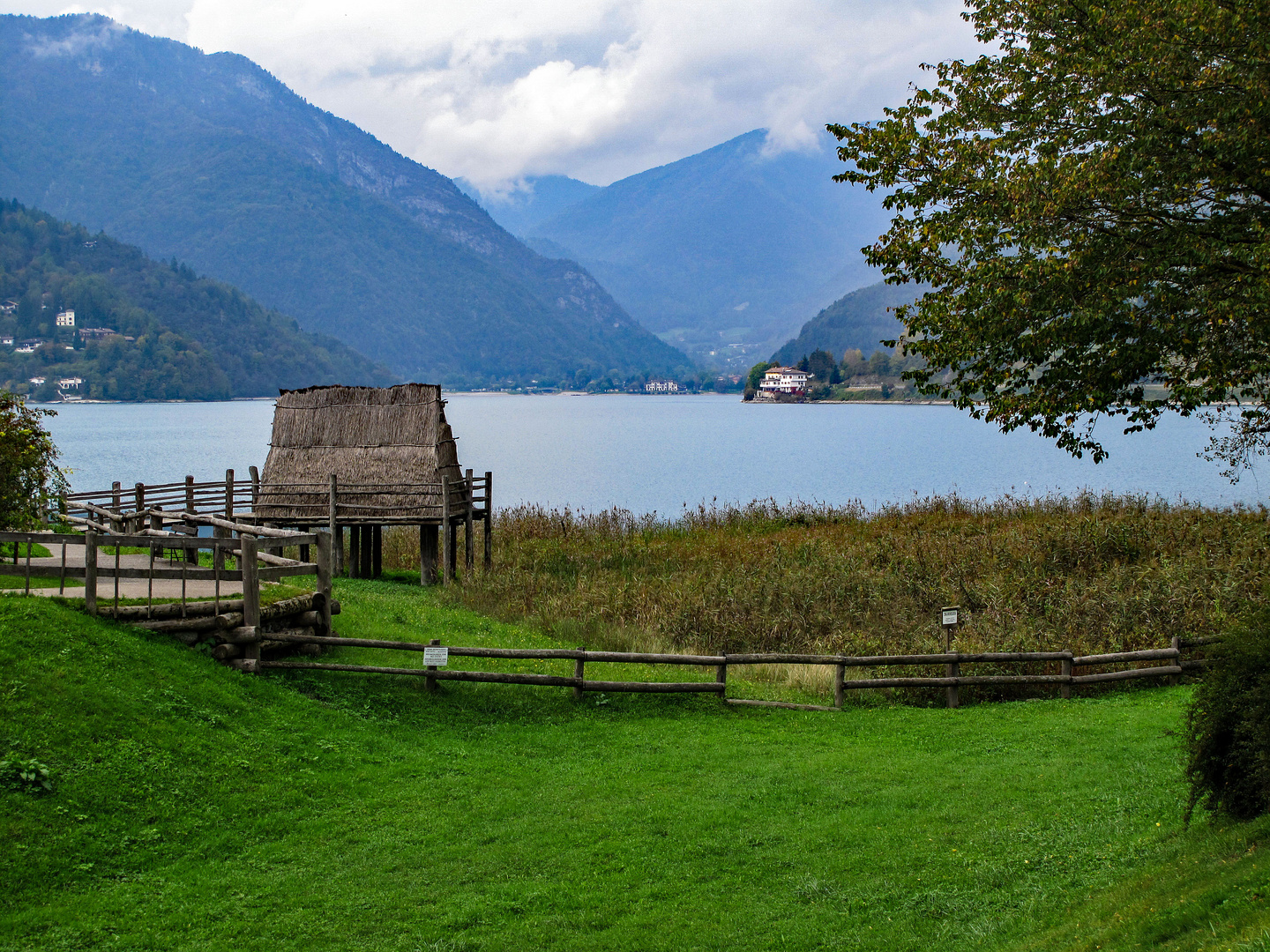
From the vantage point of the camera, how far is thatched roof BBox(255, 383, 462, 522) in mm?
23000

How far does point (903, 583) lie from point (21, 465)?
15.4m

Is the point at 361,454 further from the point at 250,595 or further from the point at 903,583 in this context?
the point at 903,583

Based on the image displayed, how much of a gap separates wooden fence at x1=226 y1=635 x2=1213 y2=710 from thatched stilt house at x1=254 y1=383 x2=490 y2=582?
33.4 feet

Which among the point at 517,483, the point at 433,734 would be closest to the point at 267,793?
the point at 433,734

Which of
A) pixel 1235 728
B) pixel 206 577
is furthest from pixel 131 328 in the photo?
pixel 1235 728

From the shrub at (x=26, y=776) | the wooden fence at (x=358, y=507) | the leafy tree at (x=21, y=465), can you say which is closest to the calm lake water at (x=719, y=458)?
the wooden fence at (x=358, y=507)

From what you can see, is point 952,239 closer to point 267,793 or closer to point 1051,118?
point 1051,118

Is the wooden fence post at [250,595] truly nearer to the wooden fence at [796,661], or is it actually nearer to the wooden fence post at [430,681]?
the wooden fence at [796,661]

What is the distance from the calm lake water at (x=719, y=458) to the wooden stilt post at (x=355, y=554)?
20.6 metres

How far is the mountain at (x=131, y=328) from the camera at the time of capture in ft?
462

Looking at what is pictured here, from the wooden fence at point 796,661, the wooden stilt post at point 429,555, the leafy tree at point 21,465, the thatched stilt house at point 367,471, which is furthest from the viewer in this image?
the wooden stilt post at point 429,555

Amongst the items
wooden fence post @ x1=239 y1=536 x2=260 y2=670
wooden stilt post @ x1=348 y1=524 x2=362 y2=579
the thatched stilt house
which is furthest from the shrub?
wooden stilt post @ x1=348 y1=524 x2=362 y2=579

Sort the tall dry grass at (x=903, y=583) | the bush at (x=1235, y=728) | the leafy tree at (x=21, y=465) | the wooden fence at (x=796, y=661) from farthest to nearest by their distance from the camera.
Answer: the tall dry grass at (x=903, y=583)
the leafy tree at (x=21, y=465)
the wooden fence at (x=796, y=661)
the bush at (x=1235, y=728)

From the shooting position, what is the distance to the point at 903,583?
1914cm
